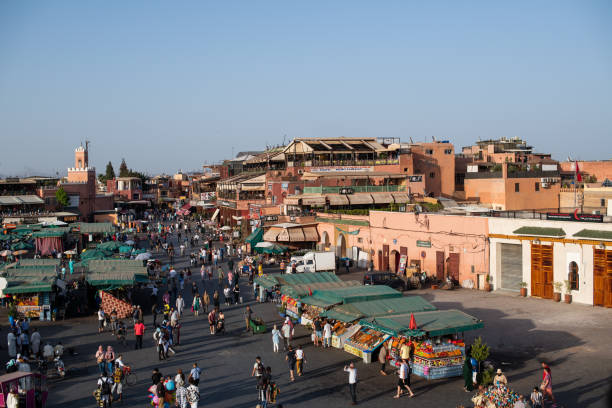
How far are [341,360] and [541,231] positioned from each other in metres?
12.2

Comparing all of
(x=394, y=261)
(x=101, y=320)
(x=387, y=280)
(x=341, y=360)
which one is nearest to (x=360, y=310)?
(x=341, y=360)

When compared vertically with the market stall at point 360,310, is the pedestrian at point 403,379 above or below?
below

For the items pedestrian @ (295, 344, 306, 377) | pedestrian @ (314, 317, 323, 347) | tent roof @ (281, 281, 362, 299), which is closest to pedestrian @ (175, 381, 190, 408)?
pedestrian @ (295, 344, 306, 377)

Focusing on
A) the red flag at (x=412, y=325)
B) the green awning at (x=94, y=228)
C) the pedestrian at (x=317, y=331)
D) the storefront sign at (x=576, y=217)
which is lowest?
the pedestrian at (x=317, y=331)

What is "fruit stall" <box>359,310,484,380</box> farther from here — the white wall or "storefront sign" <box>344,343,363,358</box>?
the white wall

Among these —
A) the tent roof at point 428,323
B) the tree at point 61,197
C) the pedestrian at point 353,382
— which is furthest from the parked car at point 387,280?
the tree at point 61,197

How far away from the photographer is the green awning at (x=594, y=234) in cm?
2308

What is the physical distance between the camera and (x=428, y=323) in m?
17.1

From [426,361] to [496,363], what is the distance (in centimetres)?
264

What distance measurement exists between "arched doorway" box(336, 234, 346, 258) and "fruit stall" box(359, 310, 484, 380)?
22.6m

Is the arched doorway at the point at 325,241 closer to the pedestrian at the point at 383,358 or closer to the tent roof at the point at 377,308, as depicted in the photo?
the tent roof at the point at 377,308

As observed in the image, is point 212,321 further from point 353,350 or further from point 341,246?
point 341,246

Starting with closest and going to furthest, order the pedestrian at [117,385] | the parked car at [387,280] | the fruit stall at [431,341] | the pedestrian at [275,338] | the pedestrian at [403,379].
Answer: the pedestrian at [403,379] < the pedestrian at [117,385] < the fruit stall at [431,341] < the pedestrian at [275,338] < the parked car at [387,280]

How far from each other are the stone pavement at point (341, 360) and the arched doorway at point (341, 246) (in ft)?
48.8
